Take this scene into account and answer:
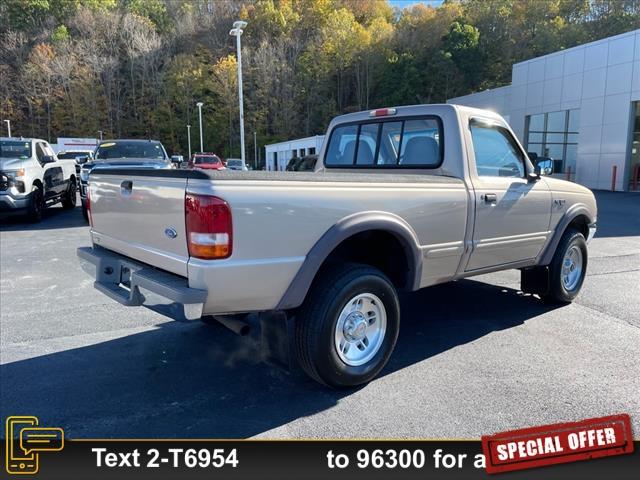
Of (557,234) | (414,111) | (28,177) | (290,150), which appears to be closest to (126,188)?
(414,111)

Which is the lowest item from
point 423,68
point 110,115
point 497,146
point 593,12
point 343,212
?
point 343,212

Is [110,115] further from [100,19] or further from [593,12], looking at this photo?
[593,12]

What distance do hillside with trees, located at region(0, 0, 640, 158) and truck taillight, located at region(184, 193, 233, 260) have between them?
196ft

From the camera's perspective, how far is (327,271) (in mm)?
3332

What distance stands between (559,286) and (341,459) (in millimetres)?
3639

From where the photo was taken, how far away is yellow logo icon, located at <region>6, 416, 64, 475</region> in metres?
2.64

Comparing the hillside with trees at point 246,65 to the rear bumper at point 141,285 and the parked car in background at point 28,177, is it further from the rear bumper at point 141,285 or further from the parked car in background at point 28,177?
the rear bumper at point 141,285

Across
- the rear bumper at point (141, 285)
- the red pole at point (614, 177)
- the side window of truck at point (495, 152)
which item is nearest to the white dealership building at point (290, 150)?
the red pole at point (614, 177)

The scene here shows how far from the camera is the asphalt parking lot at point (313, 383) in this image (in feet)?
9.96

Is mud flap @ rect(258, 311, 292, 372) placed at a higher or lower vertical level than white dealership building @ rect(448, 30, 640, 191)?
lower

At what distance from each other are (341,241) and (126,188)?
156 cm

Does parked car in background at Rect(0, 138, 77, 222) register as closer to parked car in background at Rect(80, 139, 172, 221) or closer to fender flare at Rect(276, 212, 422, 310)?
parked car in background at Rect(80, 139, 172, 221)

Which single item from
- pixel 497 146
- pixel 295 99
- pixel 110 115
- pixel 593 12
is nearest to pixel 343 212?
pixel 497 146

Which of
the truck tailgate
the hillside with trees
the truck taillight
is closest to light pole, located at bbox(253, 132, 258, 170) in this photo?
the hillside with trees
